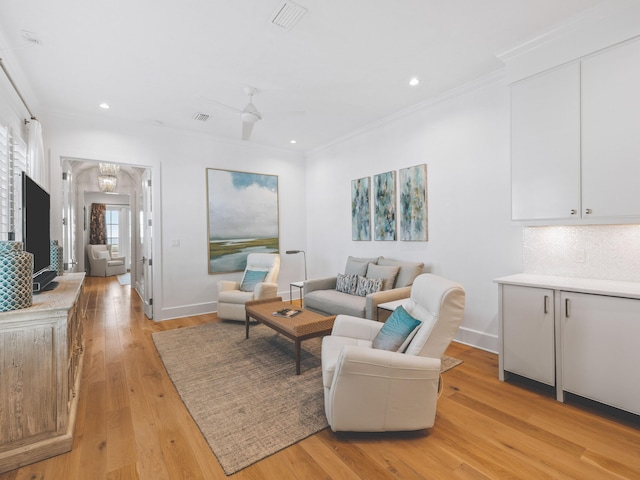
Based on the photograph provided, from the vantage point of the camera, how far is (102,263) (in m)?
9.38

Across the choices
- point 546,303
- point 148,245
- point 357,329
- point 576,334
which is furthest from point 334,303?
point 148,245

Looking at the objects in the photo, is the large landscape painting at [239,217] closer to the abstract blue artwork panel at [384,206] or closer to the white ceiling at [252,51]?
the white ceiling at [252,51]

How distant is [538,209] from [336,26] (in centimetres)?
229

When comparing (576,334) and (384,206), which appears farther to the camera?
(384,206)

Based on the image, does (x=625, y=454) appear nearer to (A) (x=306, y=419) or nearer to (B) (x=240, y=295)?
(A) (x=306, y=419)


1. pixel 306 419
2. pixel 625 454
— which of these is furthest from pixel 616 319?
pixel 306 419

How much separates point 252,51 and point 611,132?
294 centimetres

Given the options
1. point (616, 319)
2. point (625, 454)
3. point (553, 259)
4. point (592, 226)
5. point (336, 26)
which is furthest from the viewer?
point (553, 259)

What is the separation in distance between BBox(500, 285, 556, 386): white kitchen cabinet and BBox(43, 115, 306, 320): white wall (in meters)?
4.10

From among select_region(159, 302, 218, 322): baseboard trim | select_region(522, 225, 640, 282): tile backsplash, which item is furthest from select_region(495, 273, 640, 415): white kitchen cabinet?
select_region(159, 302, 218, 322): baseboard trim

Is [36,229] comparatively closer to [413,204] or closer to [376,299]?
[376,299]

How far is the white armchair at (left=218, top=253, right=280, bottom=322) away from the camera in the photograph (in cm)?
436

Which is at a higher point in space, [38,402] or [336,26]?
[336,26]

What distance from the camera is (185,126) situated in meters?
4.71
